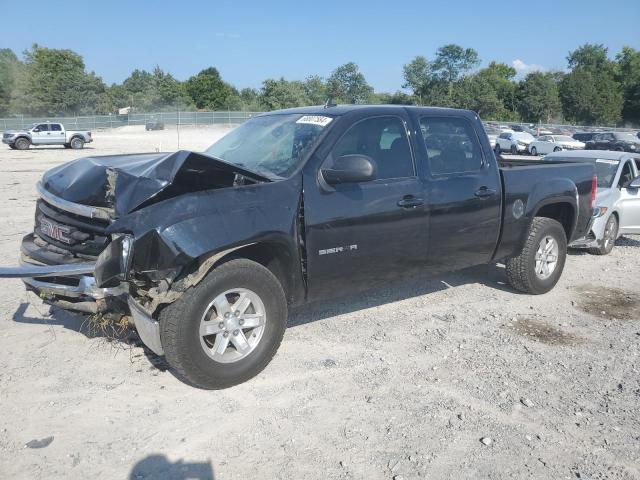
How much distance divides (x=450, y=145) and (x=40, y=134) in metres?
33.5

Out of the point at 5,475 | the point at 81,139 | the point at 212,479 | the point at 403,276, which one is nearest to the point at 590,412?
the point at 403,276

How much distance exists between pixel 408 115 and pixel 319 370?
2335 mm

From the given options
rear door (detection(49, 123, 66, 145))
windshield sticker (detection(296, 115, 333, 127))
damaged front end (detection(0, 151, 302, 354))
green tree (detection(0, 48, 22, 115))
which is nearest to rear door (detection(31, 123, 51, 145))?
rear door (detection(49, 123, 66, 145))

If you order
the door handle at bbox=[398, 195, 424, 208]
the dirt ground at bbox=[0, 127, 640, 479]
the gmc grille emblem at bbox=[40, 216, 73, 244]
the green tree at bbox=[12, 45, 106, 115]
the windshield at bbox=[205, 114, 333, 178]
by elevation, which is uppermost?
the green tree at bbox=[12, 45, 106, 115]

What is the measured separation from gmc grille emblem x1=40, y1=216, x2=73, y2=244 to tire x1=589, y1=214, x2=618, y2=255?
7.36 meters

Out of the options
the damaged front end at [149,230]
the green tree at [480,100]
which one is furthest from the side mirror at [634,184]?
the green tree at [480,100]

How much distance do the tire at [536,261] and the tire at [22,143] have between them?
3374 cm

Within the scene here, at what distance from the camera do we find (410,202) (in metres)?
4.48

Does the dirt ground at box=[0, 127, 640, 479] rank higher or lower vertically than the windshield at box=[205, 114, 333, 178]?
lower

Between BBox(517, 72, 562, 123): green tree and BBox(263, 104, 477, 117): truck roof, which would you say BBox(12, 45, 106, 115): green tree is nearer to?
BBox(517, 72, 562, 123): green tree

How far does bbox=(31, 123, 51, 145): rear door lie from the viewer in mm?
32500

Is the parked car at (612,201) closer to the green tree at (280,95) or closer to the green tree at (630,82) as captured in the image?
the green tree at (280,95)

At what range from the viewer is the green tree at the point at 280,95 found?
72.4m

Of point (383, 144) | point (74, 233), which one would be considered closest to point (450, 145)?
point (383, 144)
